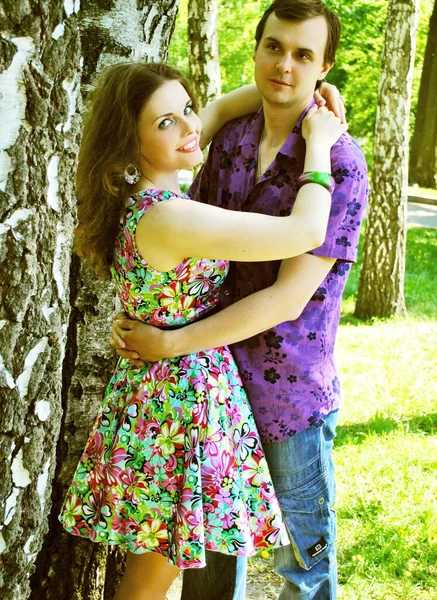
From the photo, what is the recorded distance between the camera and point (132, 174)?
2.45 m

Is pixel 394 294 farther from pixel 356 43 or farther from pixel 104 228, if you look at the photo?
pixel 356 43

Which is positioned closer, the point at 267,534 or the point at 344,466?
the point at 267,534

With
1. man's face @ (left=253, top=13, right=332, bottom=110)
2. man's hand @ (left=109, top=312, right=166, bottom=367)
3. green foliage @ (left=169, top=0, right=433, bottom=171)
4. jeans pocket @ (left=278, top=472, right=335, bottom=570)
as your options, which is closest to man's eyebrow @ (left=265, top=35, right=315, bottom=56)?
man's face @ (left=253, top=13, right=332, bottom=110)

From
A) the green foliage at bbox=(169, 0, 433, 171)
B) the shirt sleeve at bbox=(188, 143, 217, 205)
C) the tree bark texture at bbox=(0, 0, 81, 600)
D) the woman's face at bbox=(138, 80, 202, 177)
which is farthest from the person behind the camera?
the green foliage at bbox=(169, 0, 433, 171)

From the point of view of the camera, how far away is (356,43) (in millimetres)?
18797

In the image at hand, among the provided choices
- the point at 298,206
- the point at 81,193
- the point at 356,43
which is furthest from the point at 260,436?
the point at 356,43

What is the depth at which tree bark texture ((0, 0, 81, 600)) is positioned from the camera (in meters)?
1.71

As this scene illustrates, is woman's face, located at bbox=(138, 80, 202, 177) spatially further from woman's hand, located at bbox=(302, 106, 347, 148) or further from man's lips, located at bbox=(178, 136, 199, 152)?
woman's hand, located at bbox=(302, 106, 347, 148)

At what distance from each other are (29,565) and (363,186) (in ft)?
4.95

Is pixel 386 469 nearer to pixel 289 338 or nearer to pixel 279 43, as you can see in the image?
pixel 289 338

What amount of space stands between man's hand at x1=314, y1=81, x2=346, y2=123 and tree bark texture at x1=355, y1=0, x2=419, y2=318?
225 inches

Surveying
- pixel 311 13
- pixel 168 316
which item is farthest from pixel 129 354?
pixel 311 13

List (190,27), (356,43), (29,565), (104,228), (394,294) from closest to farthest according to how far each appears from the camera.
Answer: (29,565) < (104,228) < (190,27) < (394,294) < (356,43)

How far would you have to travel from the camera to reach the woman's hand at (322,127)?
8.15 ft
